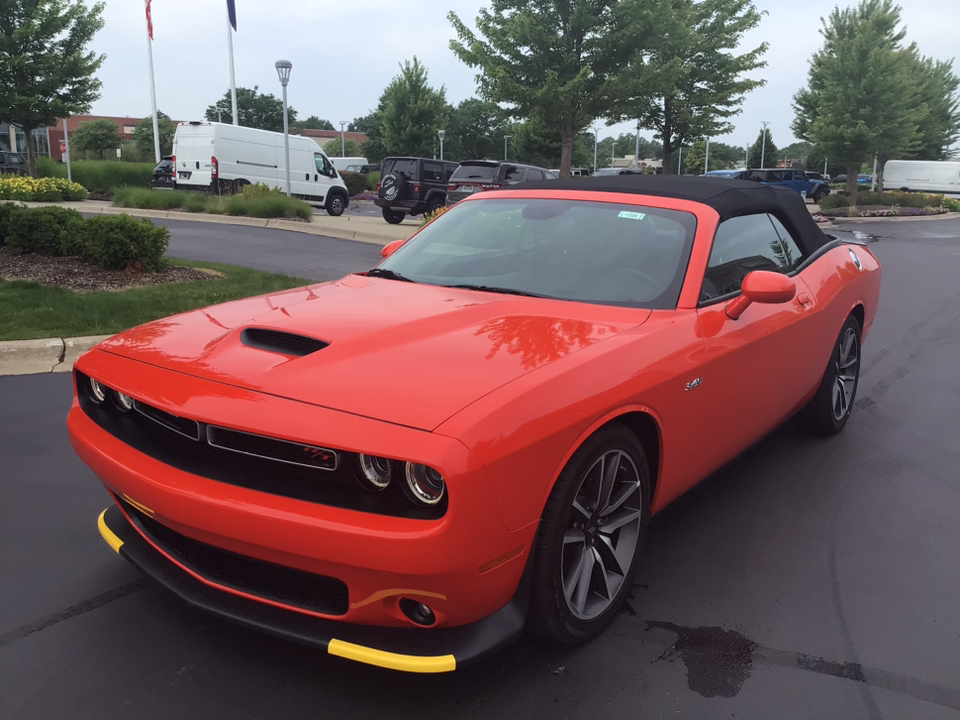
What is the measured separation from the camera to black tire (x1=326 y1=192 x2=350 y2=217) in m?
25.2

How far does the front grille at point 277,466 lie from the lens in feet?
7.44

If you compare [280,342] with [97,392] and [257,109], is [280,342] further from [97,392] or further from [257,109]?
[257,109]

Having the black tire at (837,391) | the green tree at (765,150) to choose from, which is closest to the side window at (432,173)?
the black tire at (837,391)

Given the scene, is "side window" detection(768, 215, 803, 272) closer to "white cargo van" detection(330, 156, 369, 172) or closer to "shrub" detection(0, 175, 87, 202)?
"shrub" detection(0, 175, 87, 202)

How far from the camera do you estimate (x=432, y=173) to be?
73.4 ft

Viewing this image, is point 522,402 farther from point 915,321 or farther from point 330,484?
point 915,321

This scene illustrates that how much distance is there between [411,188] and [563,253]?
A: 726 inches

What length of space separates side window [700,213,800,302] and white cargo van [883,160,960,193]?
57.6m

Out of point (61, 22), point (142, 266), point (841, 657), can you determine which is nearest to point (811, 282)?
point (841, 657)

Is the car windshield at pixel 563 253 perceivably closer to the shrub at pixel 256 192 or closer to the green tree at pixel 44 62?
the shrub at pixel 256 192

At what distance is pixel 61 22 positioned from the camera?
2869 centimetres

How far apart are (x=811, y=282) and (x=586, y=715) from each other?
293 cm

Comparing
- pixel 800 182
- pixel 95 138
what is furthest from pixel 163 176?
pixel 95 138

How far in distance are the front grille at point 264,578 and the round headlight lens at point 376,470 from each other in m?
0.29
